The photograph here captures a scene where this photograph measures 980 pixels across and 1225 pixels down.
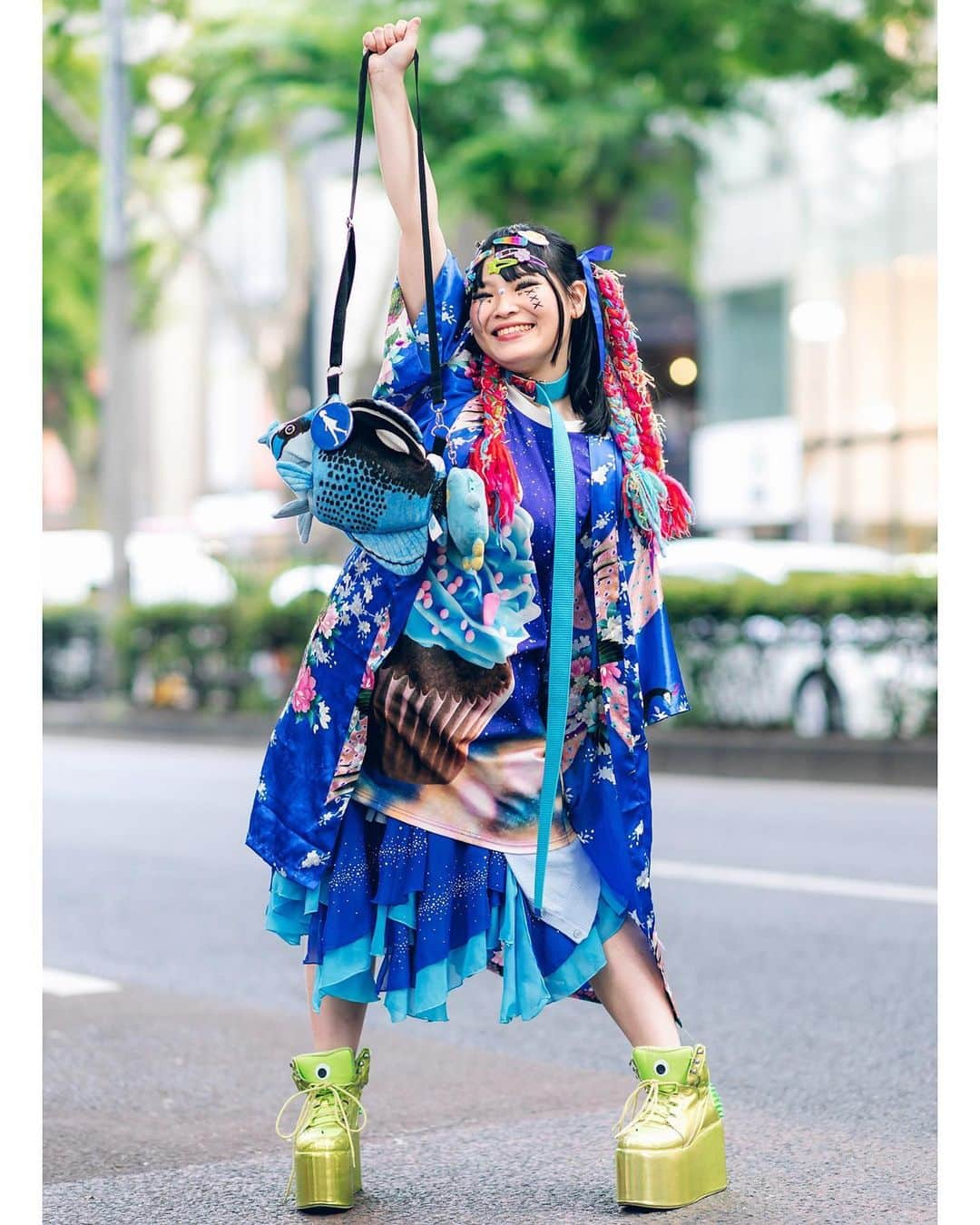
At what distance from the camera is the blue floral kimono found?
3297mm

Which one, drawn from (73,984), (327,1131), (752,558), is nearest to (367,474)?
(327,1131)

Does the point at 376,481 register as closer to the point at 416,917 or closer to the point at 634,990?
the point at 416,917

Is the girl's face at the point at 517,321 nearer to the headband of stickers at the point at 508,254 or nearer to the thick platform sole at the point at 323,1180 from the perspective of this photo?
the headband of stickers at the point at 508,254

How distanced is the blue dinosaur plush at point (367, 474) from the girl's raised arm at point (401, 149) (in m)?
0.30

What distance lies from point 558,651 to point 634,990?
60 centimetres

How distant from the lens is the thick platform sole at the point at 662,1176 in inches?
130

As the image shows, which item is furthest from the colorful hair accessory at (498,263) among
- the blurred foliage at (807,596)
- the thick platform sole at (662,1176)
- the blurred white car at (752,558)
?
the blurred white car at (752,558)

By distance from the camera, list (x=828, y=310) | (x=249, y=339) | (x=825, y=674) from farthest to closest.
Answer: (x=828, y=310)
(x=249, y=339)
(x=825, y=674)

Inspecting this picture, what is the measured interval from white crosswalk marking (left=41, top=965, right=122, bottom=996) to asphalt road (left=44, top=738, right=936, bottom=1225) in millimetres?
63

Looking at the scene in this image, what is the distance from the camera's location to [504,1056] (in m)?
4.97

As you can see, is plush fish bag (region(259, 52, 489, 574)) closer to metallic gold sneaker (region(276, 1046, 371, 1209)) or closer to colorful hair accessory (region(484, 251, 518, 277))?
colorful hair accessory (region(484, 251, 518, 277))

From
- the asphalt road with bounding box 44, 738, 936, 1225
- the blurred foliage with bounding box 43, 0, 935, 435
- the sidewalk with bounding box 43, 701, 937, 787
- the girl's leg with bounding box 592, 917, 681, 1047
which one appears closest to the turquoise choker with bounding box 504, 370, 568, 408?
the girl's leg with bounding box 592, 917, 681, 1047
